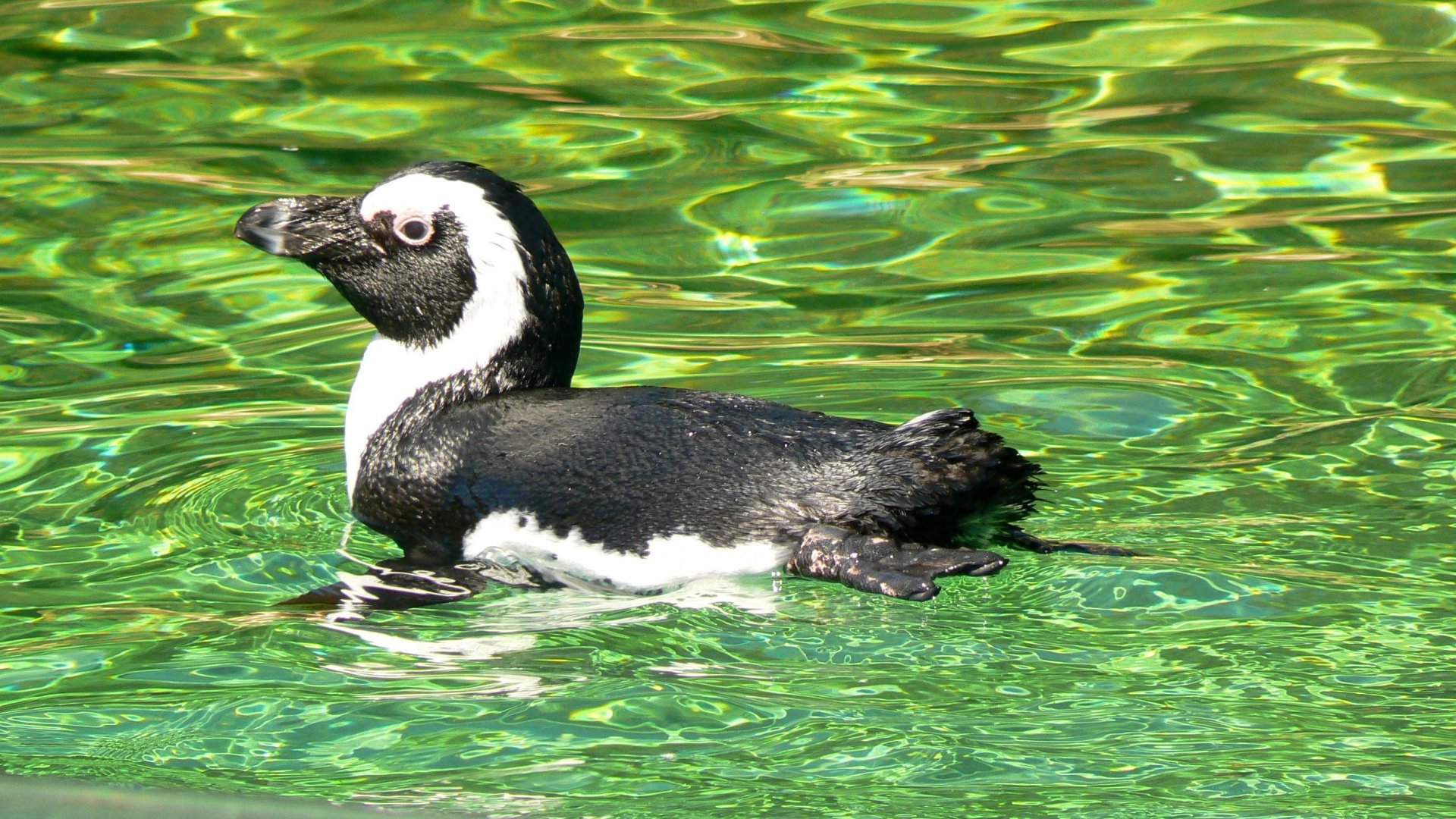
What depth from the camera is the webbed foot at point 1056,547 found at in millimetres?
4672

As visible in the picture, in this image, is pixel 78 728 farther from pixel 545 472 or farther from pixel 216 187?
pixel 216 187

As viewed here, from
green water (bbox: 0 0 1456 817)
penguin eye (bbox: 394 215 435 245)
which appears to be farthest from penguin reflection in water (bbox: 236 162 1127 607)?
green water (bbox: 0 0 1456 817)

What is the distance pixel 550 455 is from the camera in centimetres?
455

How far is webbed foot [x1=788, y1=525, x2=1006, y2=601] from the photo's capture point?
13.5 feet

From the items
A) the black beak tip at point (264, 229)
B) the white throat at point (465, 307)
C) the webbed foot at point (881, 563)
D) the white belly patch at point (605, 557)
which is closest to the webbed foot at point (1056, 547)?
the webbed foot at point (881, 563)

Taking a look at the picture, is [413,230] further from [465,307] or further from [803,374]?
[803,374]

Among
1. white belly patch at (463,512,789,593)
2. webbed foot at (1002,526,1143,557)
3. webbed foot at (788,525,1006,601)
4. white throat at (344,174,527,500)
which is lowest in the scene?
webbed foot at (1002,526,1143,557)

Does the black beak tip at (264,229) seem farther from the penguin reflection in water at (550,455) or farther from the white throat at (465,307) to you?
the white throat at (465,307)

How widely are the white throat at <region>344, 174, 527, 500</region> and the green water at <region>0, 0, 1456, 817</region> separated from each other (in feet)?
1.19

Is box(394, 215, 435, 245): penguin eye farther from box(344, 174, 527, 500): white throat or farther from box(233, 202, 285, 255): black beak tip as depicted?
box(233, 202, 285, 255): black beak tip

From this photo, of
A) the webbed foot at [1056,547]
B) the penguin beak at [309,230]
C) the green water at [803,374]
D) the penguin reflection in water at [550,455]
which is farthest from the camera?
the penguin beak at [309,230]

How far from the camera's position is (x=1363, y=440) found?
5.69m

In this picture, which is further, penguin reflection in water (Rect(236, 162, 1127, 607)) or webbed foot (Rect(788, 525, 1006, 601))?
penguin reflection in water (Rect(236, 162, 1127, 607))

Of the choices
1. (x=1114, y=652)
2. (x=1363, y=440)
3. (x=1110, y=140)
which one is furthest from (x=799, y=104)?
(x=1114, y=652)
